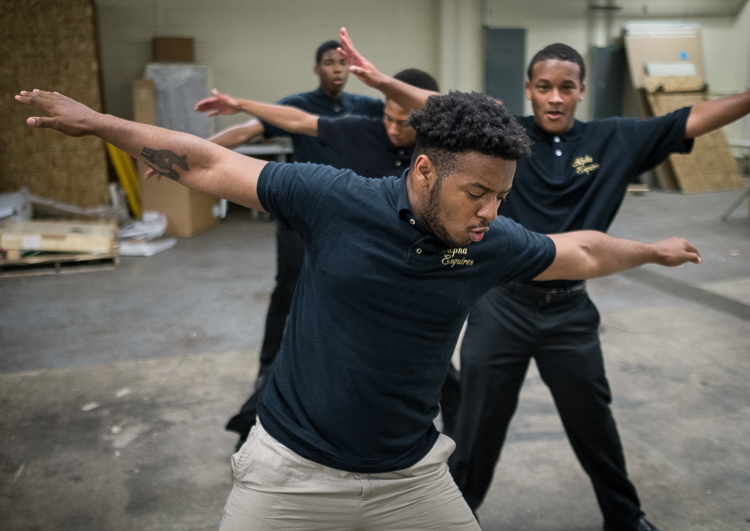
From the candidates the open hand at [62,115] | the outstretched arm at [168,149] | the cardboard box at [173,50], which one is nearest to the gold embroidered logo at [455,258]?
the outstretched arm at [168,149]

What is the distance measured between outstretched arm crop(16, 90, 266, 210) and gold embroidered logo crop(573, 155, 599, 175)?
1.40 meters

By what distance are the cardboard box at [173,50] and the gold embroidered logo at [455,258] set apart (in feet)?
29.7

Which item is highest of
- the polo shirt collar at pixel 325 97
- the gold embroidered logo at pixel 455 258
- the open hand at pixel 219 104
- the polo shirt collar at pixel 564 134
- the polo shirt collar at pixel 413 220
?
the polo shirt collar at pixel 325 97

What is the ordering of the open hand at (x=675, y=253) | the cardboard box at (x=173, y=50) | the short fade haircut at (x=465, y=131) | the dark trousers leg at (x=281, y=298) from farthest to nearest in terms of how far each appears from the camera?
the cardboard box at (x=173, y=50)
the dark trousers leg at (x=281, y=298)
the open hand at (x=675, y=253)
the short fade haircut at (x=465, y=131)

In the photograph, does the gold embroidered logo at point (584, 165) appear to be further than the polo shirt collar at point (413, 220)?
Yes

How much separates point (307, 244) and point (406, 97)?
3.83ft

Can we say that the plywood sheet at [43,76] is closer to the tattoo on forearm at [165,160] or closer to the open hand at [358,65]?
the open hand at [358,65]

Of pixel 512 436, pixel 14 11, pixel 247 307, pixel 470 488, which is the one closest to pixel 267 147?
pixel 14 11

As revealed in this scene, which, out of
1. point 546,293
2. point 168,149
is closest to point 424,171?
point 168,149

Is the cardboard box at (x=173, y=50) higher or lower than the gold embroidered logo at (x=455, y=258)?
higher

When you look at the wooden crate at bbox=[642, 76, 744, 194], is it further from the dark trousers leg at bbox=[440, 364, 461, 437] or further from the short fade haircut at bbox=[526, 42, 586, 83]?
the short fade haircut at bbox=[526, 42, 586, 83]

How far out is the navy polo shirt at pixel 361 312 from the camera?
166cm

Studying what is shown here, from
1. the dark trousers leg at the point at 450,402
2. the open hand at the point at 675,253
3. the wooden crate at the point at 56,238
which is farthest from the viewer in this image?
the wooden crate at the point at 56,238

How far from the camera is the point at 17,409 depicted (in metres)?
3.89
